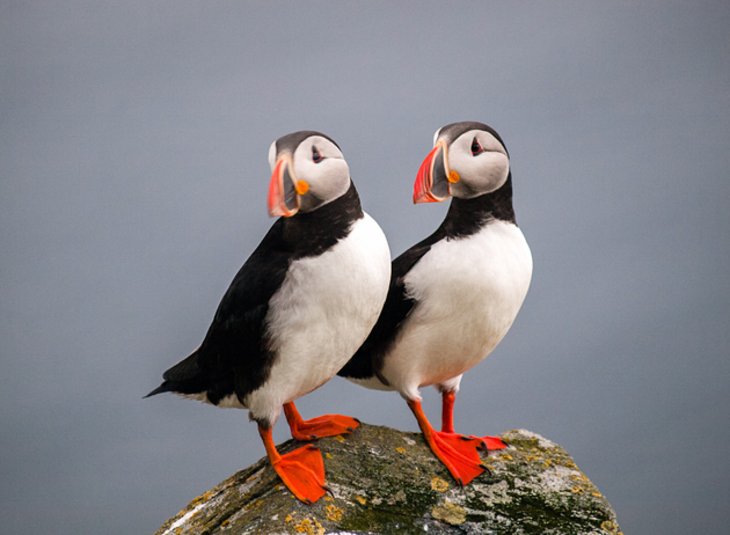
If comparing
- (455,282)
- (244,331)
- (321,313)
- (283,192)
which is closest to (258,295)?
(244,331)

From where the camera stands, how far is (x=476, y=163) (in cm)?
488

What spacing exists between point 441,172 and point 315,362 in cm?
101

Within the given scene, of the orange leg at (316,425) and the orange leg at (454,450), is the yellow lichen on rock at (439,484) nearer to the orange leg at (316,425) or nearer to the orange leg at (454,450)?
the orange leg at (454,450)

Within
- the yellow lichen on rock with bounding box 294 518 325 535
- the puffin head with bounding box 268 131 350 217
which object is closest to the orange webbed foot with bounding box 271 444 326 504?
the yellow lichen on rock with bounding box 294 518 325 535

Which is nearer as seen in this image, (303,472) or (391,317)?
(303,472)

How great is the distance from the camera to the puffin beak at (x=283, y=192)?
4266 millimetres

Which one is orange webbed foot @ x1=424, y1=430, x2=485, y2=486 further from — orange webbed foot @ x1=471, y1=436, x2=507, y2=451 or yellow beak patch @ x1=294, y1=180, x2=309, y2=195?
yellow beak patch @ x1=294, y1=180, x2=309, y2=195

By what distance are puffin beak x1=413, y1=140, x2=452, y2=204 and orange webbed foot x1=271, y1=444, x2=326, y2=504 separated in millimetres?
1210

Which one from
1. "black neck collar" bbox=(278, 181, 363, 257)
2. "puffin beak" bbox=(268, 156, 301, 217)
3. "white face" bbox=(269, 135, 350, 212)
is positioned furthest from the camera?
"black neck collar" bbox=(278, 181, 363, 257)

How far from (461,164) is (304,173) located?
0.82 meters

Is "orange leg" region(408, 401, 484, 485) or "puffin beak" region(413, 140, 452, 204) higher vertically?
"puffin beak" region(413, 140, 452, 204)

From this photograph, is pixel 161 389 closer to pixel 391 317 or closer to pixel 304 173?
pixel 391 317

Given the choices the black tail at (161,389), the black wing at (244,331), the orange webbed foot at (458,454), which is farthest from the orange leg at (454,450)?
the black tail at (161,389)

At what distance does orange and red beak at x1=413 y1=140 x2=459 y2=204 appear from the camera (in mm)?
4805
